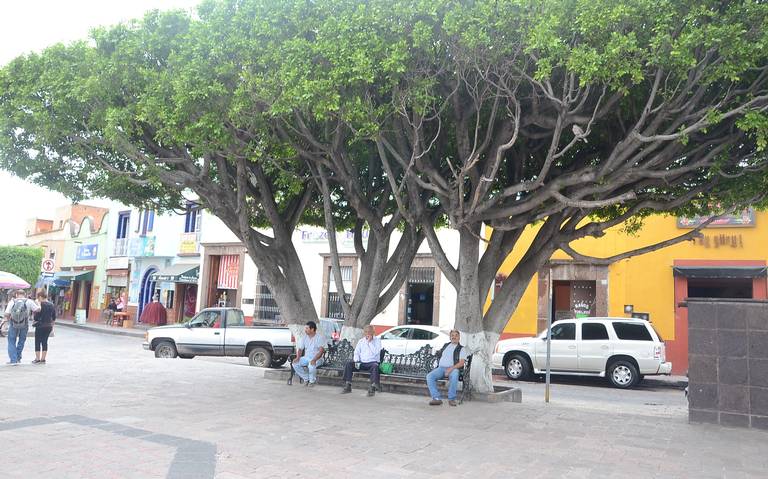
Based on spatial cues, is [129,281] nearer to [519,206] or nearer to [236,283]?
[236,283]

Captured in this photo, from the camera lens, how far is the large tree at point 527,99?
25.2ft

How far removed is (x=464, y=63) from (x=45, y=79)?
729 centimetres

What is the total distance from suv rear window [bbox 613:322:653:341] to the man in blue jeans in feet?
23.5

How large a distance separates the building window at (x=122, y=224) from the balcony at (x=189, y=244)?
20.0ft

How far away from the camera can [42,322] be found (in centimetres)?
1360

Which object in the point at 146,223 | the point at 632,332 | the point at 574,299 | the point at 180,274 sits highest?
the point at 146,223

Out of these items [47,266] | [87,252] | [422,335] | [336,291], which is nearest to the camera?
[422,335]

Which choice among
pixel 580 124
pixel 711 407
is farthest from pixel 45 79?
pixel 711 407

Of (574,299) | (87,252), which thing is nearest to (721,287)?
(574,299)

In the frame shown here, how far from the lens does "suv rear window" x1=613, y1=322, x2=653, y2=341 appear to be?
15.5 meters

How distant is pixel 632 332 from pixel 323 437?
429 inches

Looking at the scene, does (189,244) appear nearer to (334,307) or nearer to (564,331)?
(334,307)

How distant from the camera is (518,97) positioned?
991cm

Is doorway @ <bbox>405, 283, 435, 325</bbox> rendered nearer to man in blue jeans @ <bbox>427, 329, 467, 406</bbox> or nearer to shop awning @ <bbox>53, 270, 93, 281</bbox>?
man in blue jeans @ <bbox>427, 329, 467, 406</bbox>
